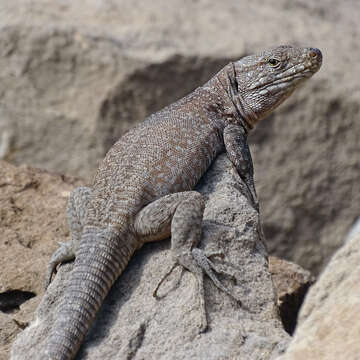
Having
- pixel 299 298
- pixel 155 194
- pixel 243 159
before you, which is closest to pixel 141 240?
pixel 155 194

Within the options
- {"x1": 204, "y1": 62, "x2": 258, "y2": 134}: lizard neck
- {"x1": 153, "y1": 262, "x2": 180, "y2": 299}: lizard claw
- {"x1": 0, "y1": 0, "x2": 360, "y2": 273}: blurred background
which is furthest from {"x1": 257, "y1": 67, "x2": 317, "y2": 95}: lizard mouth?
{"x1": 0, "y1": 0, "x2": 360, "y2": 273}: blurred background

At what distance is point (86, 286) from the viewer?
5.25 m

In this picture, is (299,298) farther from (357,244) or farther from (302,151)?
(302,151)

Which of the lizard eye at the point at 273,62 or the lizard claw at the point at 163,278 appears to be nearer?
the lizard claw at the point at 163,278

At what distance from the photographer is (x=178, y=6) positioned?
1147 cm

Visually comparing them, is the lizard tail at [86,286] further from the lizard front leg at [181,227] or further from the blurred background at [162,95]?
the blurred background at [162,95]

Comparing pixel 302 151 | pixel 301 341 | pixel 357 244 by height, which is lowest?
pixel 302 151

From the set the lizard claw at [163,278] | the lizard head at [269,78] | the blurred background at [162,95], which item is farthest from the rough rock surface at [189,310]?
the blurred background at [162,95]

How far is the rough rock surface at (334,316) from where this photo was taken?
4277 millimetres

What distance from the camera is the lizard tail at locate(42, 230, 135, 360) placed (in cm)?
505

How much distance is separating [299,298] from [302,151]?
12.4 ft

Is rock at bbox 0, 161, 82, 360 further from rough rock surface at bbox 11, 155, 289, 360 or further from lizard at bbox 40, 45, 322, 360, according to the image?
rough rock surface at bbox 11, 155, 289, 360

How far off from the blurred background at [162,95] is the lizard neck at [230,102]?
3468mm

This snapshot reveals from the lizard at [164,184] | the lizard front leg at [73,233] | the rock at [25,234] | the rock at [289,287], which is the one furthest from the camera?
the rock at [289,287]
